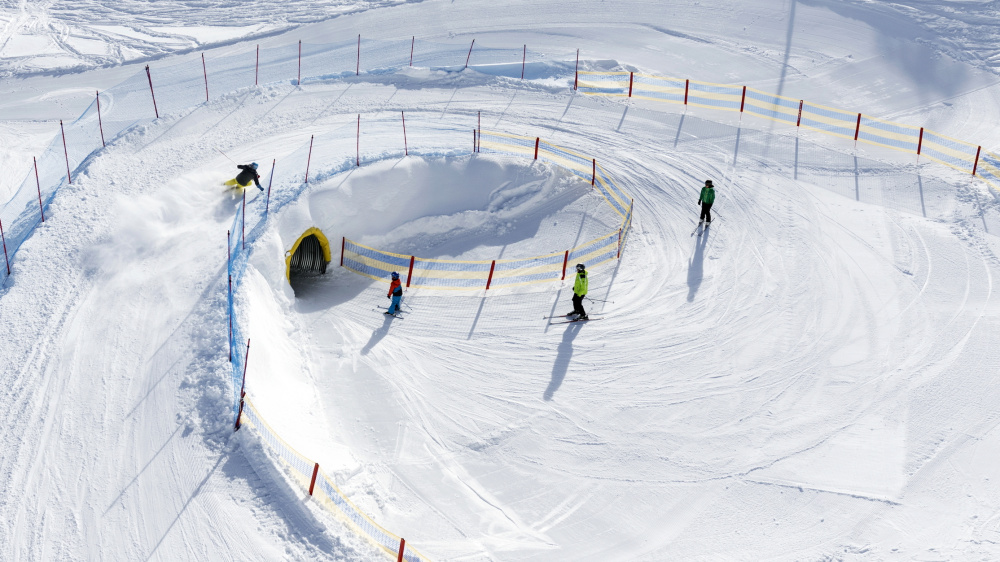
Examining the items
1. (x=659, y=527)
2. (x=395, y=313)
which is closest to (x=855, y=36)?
(x=395, y=313)

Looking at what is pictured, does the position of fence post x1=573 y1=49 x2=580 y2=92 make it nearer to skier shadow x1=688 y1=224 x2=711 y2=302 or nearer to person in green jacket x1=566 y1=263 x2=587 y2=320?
skier shadow x1=688 y1=224 x2=711 y2=302

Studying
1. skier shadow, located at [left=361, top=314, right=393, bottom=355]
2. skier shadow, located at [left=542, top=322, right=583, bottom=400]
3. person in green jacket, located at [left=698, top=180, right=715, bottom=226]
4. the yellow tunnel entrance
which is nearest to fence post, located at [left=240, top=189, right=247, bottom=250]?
the yellow tunnel entrance

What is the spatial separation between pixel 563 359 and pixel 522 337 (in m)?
1.12

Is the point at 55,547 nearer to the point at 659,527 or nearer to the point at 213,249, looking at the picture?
the point at 213,249

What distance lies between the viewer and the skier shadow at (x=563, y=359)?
1684 centimetres

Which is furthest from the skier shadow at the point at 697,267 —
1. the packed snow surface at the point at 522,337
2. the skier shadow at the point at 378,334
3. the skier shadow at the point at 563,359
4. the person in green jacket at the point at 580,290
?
the skier shadow at the point at 378,334

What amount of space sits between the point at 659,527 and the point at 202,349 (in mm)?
8546

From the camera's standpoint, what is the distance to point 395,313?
18.9m

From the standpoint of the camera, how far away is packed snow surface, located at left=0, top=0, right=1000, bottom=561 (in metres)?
13.7

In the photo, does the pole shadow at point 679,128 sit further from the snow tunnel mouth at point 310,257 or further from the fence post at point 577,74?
the snow tunnel mouth at point 310,257

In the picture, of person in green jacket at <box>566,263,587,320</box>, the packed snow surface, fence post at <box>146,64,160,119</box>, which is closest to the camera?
the packed snow surface

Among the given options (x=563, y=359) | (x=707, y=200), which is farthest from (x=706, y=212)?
(x=563, y=359)

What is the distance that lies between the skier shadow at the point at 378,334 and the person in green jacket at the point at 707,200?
7.89 metres

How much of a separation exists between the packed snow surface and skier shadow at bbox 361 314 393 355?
0.08 m
